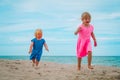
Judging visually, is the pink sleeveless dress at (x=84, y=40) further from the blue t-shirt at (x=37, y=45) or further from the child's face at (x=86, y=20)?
the blue t-shirt at (x=37, y=45)

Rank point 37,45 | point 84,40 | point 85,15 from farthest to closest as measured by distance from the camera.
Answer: point 37,45
point 84,40
point 85,15

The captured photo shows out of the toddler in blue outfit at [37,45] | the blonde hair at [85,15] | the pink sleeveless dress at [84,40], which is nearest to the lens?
the blonde hair at [85,15]

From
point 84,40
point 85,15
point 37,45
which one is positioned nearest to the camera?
point 85,15

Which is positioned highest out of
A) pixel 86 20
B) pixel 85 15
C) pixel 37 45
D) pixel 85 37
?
pixel 85 15

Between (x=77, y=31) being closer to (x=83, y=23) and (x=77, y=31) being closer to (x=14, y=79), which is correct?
(x=83, y=23)

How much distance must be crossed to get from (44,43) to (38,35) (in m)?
0.50

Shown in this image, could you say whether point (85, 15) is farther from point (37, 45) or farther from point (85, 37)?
point (37, 45)

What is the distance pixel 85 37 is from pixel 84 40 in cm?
11

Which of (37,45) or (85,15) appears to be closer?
(85,15)

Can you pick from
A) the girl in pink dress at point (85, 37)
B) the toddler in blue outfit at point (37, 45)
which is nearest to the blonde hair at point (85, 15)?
the girl in pink dress at point (85, 37)

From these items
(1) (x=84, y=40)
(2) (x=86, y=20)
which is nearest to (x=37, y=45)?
(1) (x=84, y=40)

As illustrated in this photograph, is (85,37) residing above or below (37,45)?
above

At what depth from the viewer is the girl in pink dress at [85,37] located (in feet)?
31.5

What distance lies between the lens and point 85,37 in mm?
9812
